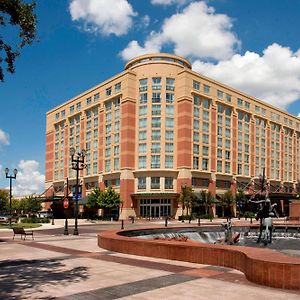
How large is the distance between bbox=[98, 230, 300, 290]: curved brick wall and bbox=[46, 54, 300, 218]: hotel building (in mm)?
59503

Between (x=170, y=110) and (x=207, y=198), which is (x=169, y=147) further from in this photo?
(x=207, y=198)

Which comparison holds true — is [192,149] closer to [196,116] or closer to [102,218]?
[196,116]

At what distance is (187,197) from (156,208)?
930 centimetres

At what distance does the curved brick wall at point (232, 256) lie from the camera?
1041cm

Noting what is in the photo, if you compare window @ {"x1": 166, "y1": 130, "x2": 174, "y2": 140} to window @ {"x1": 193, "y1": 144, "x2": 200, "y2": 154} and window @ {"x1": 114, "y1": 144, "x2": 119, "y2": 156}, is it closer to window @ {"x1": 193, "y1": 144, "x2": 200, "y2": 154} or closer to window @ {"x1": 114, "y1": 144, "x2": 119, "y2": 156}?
window @ {"x1": 193, "y1": 144, "x2": 200, "y2": 154}

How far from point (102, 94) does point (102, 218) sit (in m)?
30.2

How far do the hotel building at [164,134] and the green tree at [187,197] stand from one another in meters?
3.80

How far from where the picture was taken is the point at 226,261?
13.8 m

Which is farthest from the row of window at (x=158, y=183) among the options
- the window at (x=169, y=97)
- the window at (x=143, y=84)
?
the window at (x=143, y=84)

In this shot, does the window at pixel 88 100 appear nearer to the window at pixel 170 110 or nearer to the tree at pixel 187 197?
the window at pixel 170 110

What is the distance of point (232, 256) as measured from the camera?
1355cm

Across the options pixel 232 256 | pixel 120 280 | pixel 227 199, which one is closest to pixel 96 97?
pixel 227 199

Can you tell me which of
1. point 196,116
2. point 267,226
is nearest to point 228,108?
point 196,116

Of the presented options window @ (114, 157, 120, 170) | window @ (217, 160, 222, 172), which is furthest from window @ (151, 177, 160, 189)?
window @ (217, 160, 222, 172)
